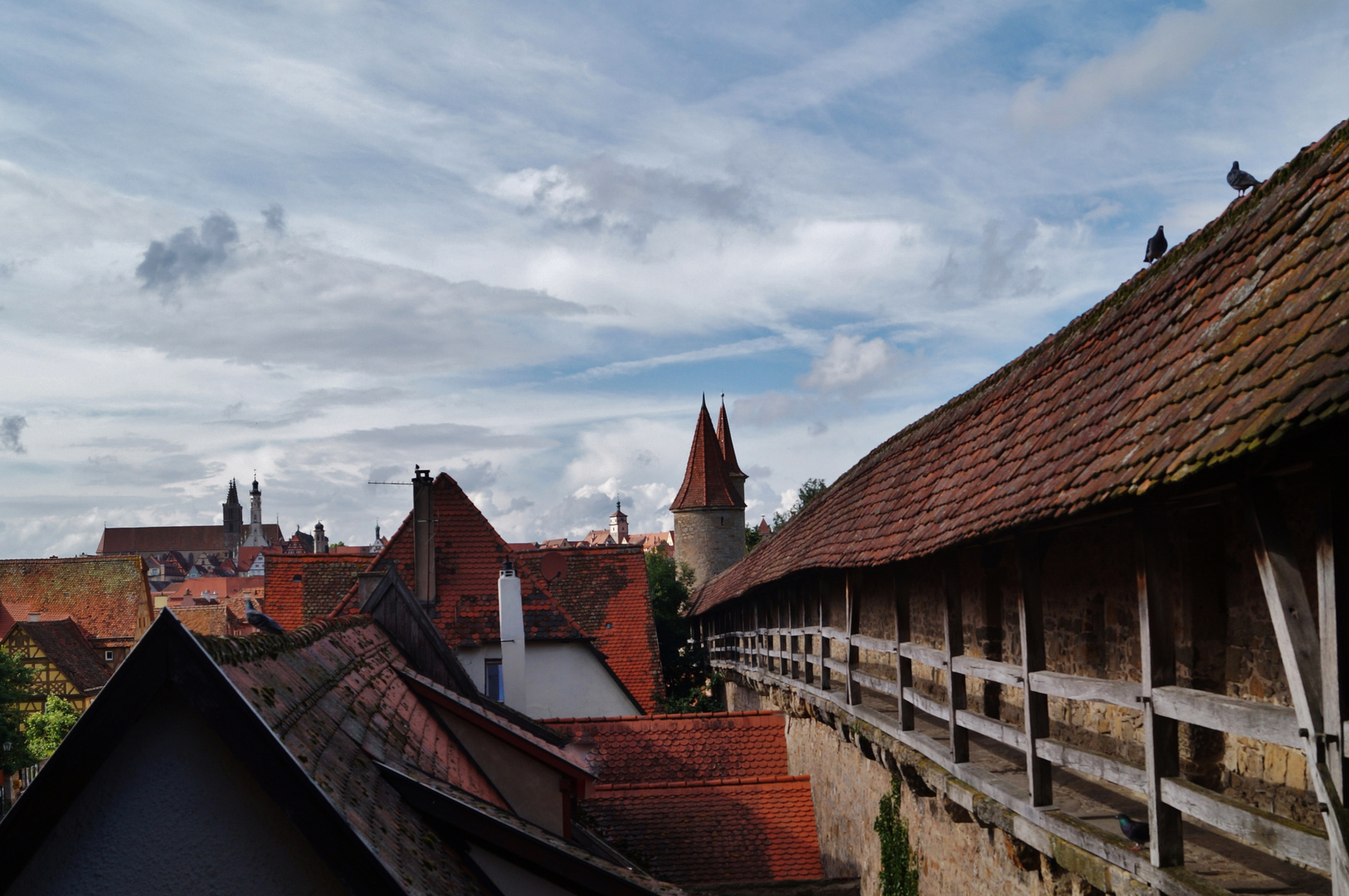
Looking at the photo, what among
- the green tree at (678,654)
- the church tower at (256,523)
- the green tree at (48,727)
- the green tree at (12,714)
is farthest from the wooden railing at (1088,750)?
the church tower at (256,523)

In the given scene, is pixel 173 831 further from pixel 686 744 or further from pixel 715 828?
pixel 686 744

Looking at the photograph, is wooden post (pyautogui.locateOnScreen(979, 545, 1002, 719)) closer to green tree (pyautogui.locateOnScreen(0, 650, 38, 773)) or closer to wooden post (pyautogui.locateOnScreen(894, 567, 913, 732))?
wooden post (pyautogui.locateOnScreen(894, 567, 913, 732))

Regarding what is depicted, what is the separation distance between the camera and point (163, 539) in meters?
144

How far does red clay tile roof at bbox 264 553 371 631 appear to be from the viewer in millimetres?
22109

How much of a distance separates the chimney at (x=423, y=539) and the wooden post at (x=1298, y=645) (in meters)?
15.7

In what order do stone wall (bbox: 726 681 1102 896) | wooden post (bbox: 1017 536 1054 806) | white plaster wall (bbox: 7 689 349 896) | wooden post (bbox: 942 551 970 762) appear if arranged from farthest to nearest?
1. wooden post (bbox: 942 551 970 762)
2. stone wall (bbox: 726 681 1102 896)
3. wooden post (bbox: 1017 536 1054 806)
4. white plaster wall (bbox: 7 689 349 896)

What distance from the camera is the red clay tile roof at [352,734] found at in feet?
10.7

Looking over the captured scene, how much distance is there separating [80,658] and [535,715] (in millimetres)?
33453

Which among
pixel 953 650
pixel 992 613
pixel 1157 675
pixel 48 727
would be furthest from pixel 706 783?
pixel 48 727

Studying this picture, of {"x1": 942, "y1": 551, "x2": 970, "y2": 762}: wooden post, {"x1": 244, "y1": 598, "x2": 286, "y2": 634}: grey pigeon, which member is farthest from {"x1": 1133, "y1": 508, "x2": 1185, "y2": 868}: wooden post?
{"x1": 244, "y1": 598, "x2": 286, "y2": 634}: grey pigeon

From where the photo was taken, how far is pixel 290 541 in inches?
5389

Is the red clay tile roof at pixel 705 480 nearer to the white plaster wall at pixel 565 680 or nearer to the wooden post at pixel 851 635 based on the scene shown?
the white plaster wall at pixel 565 680

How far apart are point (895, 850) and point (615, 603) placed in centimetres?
1465

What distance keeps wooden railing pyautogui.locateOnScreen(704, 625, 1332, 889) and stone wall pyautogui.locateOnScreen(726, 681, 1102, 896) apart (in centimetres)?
34
